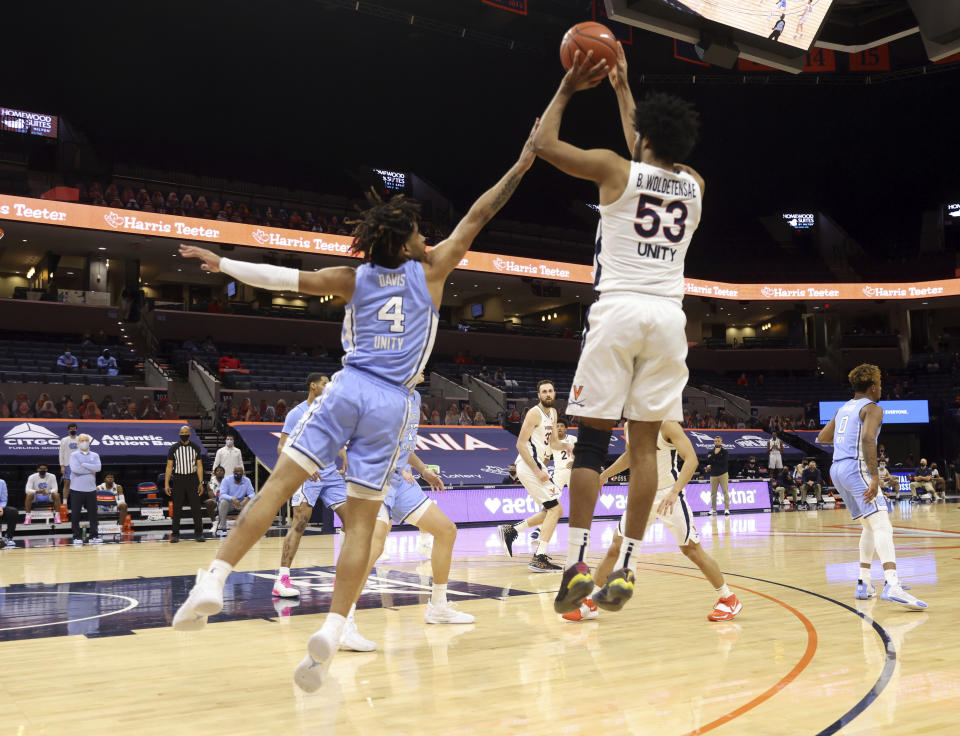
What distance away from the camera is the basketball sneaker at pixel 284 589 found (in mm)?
6988

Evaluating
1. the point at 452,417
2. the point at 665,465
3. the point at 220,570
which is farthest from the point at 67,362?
the point at 220,570

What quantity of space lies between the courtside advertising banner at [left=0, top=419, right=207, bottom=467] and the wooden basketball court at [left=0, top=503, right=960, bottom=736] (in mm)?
9533

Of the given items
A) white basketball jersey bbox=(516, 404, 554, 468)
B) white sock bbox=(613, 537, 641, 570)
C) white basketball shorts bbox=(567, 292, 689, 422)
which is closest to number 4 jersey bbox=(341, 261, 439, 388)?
white basketball shorts bbox=(567, 292, 689, 422)

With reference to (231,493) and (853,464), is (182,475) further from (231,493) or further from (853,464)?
(853,464)

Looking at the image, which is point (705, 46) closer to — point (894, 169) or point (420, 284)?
point (420, 284)

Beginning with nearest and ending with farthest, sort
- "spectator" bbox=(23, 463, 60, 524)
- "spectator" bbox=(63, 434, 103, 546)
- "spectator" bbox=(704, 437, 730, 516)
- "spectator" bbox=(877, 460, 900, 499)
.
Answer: "spectator" bbox=(63, 434, 103, 546)
"spectator" bbox=(23, 463, 60, 524)
"spectator" bbox=(704, 437, 730, 516)
"spectator" bbox=(877, 460, 900, 499)

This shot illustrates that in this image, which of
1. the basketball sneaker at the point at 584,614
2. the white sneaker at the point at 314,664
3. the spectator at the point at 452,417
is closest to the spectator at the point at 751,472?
the spectator at the point at 452,417

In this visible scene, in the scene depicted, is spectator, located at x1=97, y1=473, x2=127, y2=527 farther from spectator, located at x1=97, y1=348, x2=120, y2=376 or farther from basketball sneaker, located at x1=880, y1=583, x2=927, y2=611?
basketball sneaker, located at x1=880, y1=583, x2=927, y2=611

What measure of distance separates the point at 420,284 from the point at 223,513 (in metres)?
10.8

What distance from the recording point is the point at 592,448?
379 cm

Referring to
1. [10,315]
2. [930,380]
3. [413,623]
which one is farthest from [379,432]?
[930,380]

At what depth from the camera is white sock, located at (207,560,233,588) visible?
3.36 metres

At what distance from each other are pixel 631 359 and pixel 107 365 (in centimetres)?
2161

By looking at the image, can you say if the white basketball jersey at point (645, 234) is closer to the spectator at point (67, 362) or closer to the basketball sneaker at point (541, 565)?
the basketball sneaker at point (541, 565)
